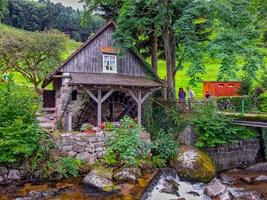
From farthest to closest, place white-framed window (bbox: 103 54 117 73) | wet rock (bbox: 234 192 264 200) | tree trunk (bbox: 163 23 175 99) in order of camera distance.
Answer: tree trunk (bbox: 163 23 175 99) → white-framed window (bbox: 103 54 117 73) → wet rock (bbox: 234 192 264 200)

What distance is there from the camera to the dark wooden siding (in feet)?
66.5

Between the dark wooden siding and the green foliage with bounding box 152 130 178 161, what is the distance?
5.42m

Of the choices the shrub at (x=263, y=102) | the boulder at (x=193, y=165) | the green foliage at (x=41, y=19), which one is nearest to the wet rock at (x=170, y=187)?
the boulder at (x=193, y=165)

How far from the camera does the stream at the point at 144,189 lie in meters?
13.4

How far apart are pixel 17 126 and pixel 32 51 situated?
18.2m

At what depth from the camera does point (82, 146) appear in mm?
16984

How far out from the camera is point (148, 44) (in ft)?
81.7

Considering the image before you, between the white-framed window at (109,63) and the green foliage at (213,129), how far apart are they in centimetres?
632

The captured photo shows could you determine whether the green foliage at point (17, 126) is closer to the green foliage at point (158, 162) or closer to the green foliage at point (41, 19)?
the green foliage at point (158, 162)

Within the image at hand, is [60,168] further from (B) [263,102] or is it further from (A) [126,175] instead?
(B) [263,102]

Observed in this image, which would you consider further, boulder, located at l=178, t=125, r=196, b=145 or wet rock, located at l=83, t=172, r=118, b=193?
boulder, located at l=178, t=125, r=196, b=145

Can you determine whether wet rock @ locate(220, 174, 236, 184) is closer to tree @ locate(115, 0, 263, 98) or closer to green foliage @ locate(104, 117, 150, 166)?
green foliage @ locate(104, 117, 150, 166)

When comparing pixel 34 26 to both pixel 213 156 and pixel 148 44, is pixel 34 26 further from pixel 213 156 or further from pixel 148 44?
pixel 213 156

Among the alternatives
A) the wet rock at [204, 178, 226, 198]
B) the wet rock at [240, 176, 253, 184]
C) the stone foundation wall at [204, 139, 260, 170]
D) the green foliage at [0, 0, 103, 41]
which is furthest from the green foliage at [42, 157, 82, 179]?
the green foliage at [0, 0, 103, 41]
